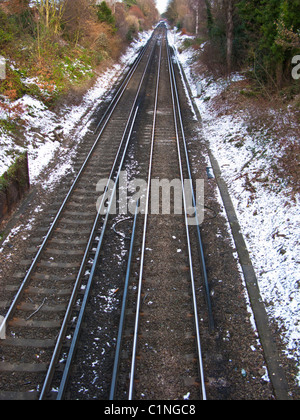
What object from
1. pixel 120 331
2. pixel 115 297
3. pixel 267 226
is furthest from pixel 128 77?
pixel 120 331

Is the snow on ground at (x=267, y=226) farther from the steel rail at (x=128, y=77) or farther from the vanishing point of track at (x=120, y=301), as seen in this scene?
the steel rail at (x=128, y=77)

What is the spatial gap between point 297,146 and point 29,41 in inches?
639

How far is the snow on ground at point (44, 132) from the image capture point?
12.2 m

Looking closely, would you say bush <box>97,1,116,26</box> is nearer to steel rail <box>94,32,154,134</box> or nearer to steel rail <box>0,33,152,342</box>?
steel rail <box>94,32,154,134</box>

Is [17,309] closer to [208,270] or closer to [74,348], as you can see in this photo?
[74,348]

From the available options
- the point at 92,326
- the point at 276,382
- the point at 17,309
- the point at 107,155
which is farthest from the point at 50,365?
the point at 107,155

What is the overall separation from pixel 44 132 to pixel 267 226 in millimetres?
10765

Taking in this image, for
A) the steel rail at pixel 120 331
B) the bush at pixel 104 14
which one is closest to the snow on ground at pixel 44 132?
the steel rail at pixel 120 331

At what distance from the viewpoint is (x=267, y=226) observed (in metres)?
9.14

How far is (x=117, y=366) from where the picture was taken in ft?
18.5

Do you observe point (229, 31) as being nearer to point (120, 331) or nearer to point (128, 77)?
point (128, 77)

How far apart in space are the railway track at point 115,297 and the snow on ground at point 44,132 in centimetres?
183
